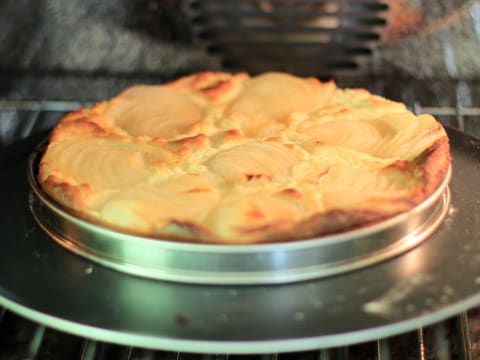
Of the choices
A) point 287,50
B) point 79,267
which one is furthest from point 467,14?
point 79,267

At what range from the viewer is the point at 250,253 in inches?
55.7

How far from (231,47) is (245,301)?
1481 mm

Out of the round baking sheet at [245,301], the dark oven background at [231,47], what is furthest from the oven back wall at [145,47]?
the round baking sheet at [245,301]

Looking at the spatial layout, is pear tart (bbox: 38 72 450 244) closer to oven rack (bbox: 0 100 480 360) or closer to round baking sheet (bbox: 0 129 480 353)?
round baking sheet (bbox: 0 129 480 353)

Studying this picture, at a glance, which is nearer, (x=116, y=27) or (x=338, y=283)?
(x=338, y=283)

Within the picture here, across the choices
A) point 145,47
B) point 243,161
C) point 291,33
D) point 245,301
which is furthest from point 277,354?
point 145,47

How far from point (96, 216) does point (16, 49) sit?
126 cm

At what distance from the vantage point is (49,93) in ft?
8.85

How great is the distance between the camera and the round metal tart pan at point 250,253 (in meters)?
1.42

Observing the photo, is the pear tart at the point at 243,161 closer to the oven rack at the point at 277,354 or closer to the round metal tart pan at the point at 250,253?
the round metal tart pan at the point at 250,253

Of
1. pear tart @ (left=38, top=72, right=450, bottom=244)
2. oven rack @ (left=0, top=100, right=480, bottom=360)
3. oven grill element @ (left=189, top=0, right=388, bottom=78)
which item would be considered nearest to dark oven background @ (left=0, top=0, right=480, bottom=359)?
oven grill element @ (left=189, top=0, right=388, bottom=78)

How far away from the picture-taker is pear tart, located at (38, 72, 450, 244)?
149 cm

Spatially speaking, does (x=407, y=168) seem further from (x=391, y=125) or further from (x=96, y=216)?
(x=96, y=216)

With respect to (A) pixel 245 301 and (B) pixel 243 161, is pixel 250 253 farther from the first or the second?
(B) pixel 243 161
